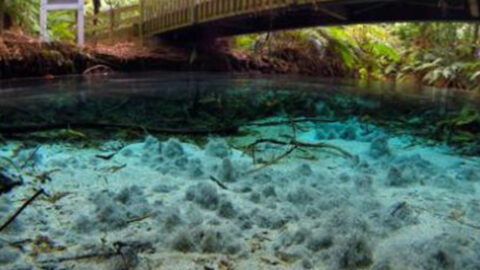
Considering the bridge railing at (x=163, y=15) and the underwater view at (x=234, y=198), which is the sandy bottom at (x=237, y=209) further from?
the bridge railing at (x=163, y=15)

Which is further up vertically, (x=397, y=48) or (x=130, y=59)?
(x=397, y=48)

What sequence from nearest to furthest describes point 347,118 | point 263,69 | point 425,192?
point 425,192 → point 347,118 → point 263,69

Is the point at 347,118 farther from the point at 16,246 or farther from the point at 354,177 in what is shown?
the point at 16,246

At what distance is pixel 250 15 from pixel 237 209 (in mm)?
8425

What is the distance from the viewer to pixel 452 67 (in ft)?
43.3

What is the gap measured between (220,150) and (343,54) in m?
14.0

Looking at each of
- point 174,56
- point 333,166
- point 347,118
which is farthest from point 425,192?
point 174,56

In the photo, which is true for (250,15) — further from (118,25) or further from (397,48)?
(397,48)

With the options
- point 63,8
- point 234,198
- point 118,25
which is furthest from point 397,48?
A: point 234,198

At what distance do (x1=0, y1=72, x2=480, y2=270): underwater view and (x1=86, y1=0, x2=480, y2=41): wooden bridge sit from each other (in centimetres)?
488

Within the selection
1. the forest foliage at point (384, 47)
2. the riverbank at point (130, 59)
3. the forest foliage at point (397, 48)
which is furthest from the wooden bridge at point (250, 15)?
the forest foliage at point (397, 48)

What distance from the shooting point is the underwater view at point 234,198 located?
1415 millimetres

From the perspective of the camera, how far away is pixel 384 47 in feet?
52.6

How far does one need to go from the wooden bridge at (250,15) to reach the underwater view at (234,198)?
488 cm
